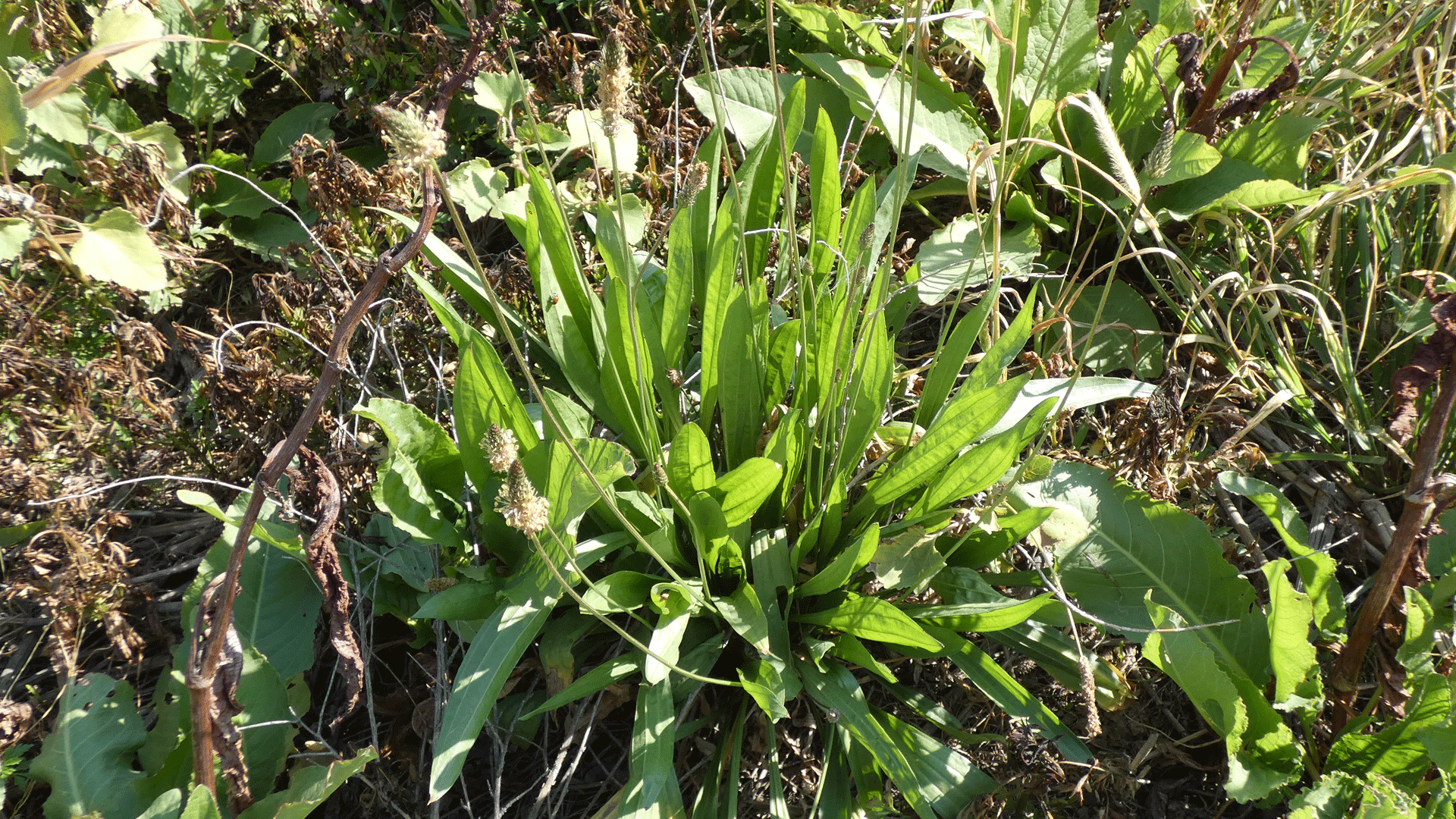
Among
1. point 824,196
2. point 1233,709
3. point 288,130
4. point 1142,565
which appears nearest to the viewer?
point 1233,709

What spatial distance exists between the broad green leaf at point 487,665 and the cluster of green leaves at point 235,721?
0.40 ft

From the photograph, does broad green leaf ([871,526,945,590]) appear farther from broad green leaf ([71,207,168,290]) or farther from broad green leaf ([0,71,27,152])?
broad green leaf ([0,71,27,152])

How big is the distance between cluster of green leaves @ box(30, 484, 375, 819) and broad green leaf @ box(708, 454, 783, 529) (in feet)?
2.01

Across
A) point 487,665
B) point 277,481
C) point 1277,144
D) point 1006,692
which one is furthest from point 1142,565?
point 277,481

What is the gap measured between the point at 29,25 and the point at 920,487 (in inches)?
82.2

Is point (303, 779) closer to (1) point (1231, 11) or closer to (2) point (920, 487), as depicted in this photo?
(2) point (920, 487)

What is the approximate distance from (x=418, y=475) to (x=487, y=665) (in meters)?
0.37

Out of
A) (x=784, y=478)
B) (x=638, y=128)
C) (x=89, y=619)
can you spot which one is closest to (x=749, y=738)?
(x=784, y=478)

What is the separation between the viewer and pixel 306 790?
127 cm

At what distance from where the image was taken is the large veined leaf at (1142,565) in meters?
1.53

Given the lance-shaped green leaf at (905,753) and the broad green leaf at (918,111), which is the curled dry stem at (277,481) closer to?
the lance-shaped green leaf at (905,753)

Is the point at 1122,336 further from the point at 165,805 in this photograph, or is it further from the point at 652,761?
the point at 165,805

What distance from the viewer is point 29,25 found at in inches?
72.5

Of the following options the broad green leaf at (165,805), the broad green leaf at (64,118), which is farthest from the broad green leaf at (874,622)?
the broad green leaf at (64,118)
